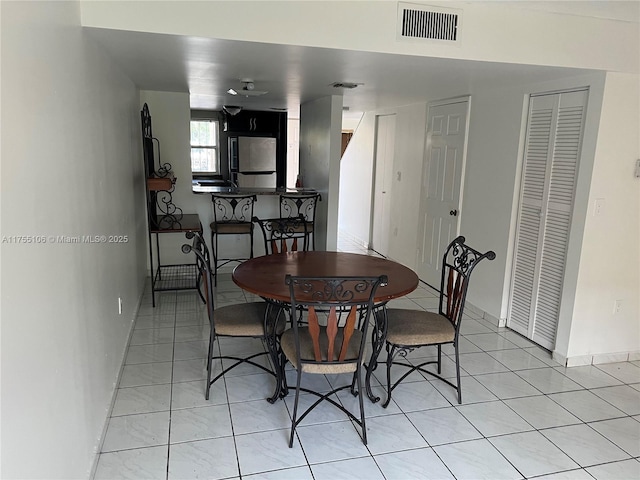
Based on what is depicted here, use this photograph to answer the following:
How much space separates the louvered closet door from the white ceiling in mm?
Result: 310

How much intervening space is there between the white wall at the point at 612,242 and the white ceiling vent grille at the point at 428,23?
44.6 inches

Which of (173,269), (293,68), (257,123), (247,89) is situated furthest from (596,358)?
(257,123)

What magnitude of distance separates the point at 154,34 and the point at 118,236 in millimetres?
1420

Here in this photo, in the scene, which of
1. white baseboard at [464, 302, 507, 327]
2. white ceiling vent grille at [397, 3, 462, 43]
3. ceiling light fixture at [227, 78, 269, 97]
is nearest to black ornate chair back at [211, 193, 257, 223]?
ceiling light fixture at [227, 78, 269, 97]

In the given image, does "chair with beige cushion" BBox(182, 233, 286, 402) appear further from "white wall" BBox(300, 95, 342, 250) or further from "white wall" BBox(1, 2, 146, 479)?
"white wall" BBox(300, 95, 342, 250)

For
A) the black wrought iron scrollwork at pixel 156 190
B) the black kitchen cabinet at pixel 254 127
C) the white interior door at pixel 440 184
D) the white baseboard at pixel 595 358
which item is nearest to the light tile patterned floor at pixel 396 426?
the white baseboard at pixel 595 358

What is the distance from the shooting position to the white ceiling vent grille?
95.0 inches

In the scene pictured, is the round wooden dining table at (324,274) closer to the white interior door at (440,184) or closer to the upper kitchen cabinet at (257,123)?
the white interior door at (440,184)

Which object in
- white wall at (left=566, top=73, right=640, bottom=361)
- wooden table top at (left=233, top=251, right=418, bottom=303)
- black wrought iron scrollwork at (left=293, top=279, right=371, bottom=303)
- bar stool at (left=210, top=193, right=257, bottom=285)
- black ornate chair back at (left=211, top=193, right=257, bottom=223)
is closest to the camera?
black wrought iron scrollwork at (left=293, top=279, right=371, bottom=303)

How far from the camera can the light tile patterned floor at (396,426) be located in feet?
6.97

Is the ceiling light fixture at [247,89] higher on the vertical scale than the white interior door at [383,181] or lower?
higher

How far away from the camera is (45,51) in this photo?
5.01ft

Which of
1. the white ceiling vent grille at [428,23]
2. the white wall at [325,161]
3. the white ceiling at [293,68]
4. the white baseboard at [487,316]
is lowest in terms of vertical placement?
the white baseboard at [487,316]

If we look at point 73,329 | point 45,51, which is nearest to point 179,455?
point 73,329
